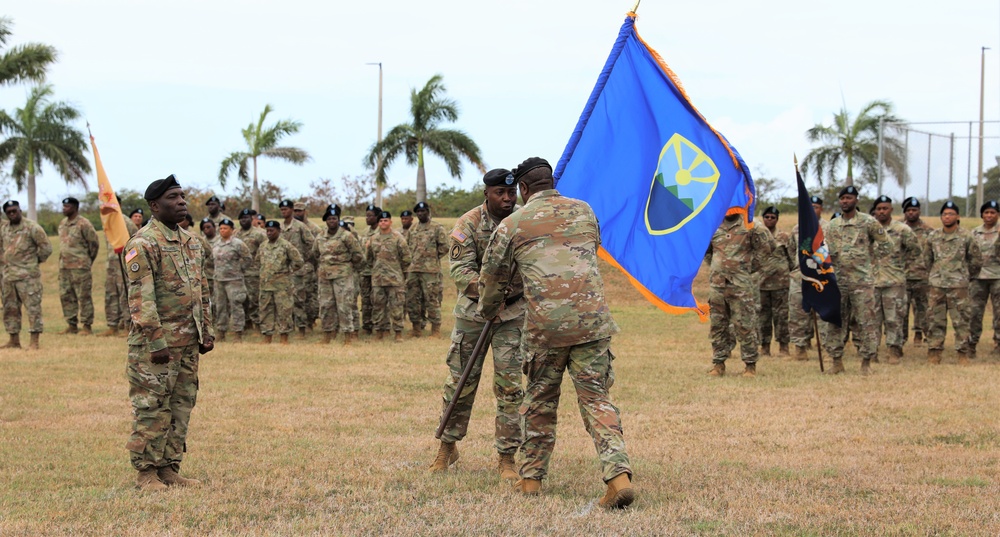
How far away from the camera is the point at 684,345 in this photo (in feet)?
50.1

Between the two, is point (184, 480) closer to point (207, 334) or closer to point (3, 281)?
point (207, 334)

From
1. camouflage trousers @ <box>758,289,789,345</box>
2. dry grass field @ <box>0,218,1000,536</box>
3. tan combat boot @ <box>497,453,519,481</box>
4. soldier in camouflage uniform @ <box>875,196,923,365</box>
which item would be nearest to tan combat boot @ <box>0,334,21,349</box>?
dry grass field @ <box>0,218,1000,536</box>

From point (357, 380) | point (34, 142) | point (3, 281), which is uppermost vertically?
point (34, 142)

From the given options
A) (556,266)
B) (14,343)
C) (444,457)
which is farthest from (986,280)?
(14,343)

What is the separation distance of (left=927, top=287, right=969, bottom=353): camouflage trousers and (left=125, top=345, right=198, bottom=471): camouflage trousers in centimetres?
1026

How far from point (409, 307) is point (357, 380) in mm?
5438

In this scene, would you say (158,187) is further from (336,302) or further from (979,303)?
(979,303)

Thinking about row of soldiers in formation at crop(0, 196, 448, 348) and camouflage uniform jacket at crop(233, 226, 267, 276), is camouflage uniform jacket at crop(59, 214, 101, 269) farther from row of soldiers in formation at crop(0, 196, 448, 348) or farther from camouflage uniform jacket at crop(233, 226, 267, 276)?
camouflage uniform jacket at crop(233, 226, 267, 276)

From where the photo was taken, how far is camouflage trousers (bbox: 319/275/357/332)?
50.9 ft

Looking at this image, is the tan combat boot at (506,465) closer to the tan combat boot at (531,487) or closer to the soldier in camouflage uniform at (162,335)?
the tan combat boot at (531,487)

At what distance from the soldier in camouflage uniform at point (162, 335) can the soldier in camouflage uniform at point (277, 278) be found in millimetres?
9120

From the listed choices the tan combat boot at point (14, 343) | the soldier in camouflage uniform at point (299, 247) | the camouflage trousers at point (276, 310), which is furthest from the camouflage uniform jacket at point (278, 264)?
the tan combat boot at point (14, 343)

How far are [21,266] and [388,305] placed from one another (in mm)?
5566

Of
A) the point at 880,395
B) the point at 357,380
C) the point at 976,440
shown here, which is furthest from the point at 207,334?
the point at 880,395
